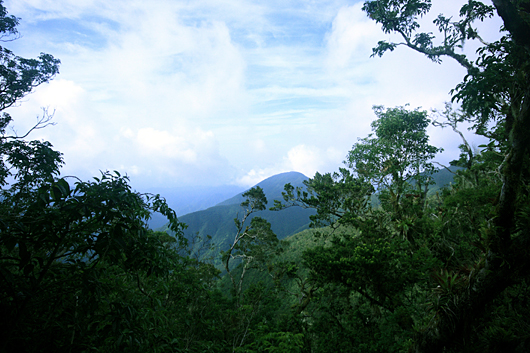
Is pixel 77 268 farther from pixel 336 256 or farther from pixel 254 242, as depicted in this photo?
pixel 254 242

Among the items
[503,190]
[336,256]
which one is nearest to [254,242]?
[336,256]

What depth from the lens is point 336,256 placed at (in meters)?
8.11

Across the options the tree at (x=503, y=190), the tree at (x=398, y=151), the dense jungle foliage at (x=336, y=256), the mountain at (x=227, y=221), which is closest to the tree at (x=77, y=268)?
the dense jungle foliage at (x=336, y=256)

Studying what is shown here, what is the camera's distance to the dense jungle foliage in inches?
74.2

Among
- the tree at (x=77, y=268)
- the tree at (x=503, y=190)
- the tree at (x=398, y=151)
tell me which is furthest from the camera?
the tree at (x=398, y=151)

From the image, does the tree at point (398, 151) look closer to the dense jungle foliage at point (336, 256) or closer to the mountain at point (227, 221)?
the dense jungle foliage at point (336, 256)

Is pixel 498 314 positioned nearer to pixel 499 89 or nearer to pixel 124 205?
pixel 499 89

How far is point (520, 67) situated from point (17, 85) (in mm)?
14187

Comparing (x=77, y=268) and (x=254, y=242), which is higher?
(x=77, y=268)

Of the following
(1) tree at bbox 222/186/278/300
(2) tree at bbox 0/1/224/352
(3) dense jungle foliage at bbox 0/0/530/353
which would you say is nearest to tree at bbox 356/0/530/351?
(3) dense jungle foliage at bbox 0/0/530/353

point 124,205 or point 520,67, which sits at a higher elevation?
point 520,67

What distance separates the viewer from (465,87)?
15.4 feet

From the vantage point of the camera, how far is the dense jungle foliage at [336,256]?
188cm

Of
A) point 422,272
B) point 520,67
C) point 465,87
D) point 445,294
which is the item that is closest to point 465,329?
point 445,294
